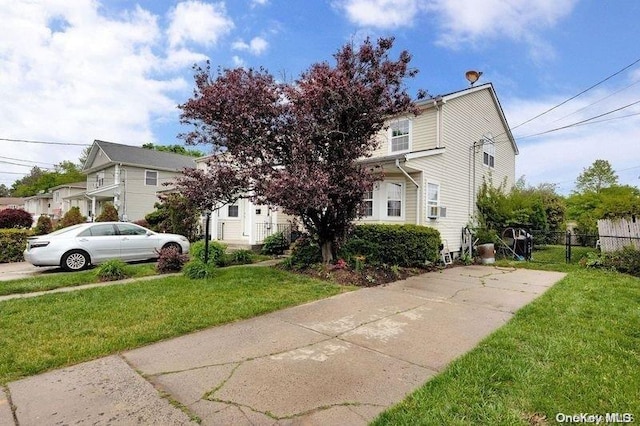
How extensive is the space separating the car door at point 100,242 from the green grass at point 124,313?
11.3ft

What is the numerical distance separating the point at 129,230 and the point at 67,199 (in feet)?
94.4

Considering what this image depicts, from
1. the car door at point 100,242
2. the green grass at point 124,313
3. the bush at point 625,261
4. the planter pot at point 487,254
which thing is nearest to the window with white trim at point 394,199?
the planter pot at point 487,254

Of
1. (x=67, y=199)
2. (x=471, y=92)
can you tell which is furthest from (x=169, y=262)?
(x=67, y=199)

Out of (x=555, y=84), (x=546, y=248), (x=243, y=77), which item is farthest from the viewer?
(x=546, y=248)

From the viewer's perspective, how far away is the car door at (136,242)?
10.8 m

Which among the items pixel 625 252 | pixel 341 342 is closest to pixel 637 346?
pixel 341 342

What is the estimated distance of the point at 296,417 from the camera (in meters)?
2.63

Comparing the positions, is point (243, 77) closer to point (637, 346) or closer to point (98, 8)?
point (98, 8)

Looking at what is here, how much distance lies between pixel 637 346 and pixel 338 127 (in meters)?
6.51

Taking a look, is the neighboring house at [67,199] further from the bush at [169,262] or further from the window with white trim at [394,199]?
the window with white trim at [394,199]

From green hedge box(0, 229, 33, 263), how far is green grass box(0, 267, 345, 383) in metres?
7.84

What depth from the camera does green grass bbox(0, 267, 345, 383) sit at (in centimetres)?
387

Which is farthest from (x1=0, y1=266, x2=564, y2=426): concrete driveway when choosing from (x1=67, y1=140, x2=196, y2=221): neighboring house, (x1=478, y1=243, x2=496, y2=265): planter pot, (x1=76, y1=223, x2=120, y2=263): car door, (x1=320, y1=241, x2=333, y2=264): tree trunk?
(x1=67, y1=140, x2=196, y2=221): neighboring house

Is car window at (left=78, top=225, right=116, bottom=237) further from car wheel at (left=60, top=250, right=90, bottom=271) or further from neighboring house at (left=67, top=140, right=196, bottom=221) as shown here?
neighboring house at (left=67, top=140, right=196, bottom=221)
